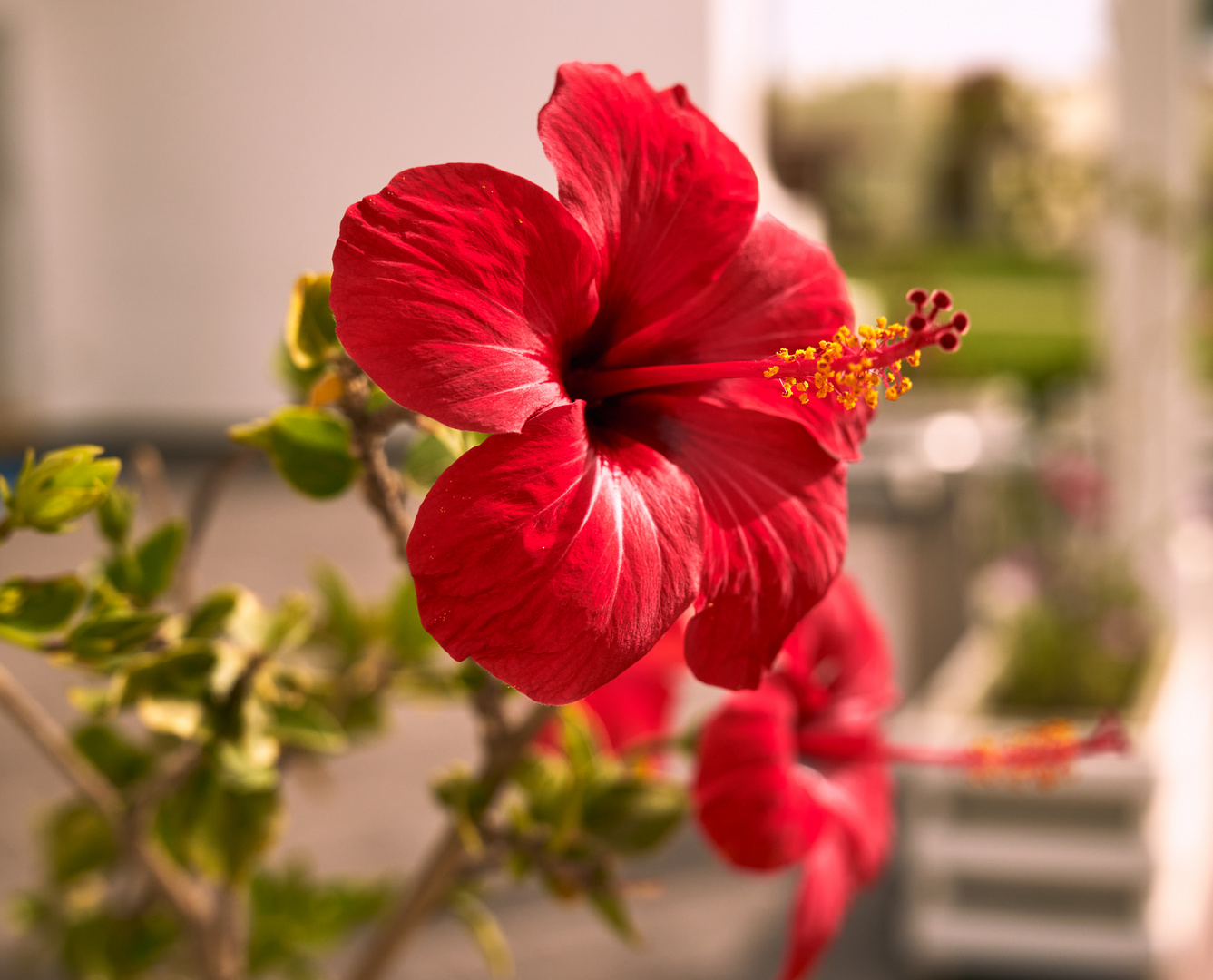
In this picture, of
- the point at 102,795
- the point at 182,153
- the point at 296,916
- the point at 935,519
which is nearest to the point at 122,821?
the point at 102,795

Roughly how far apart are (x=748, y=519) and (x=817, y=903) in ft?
0.47

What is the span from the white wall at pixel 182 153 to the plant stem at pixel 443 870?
0.79ft

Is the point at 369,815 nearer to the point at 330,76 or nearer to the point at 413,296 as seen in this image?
the point at 330,76

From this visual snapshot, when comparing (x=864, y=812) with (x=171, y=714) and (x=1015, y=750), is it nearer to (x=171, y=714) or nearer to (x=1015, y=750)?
(x=1015, y=750)

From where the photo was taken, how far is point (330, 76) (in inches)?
29.6

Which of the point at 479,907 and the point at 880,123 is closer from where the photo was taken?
the point at 479,907

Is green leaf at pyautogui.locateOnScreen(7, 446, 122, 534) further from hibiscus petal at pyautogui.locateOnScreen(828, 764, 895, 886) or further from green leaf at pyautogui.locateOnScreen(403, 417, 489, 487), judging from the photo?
hibiscus petal at pyautogui.locateOnScreen(828, 764, 895, 886)

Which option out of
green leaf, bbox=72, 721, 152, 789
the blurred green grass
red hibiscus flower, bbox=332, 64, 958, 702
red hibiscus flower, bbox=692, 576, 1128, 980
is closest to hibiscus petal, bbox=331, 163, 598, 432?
red hibiscus flower, bbox=332, 64, 958, 702

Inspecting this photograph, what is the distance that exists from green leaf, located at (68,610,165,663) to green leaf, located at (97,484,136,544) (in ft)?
0.15

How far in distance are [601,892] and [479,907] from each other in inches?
3.4

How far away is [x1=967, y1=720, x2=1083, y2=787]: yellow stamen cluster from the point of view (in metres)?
0.37

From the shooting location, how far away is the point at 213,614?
0.35 meters

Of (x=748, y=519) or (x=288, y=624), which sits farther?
(x=288, y=624)

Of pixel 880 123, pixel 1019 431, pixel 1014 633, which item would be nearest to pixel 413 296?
pixel 1014 633
